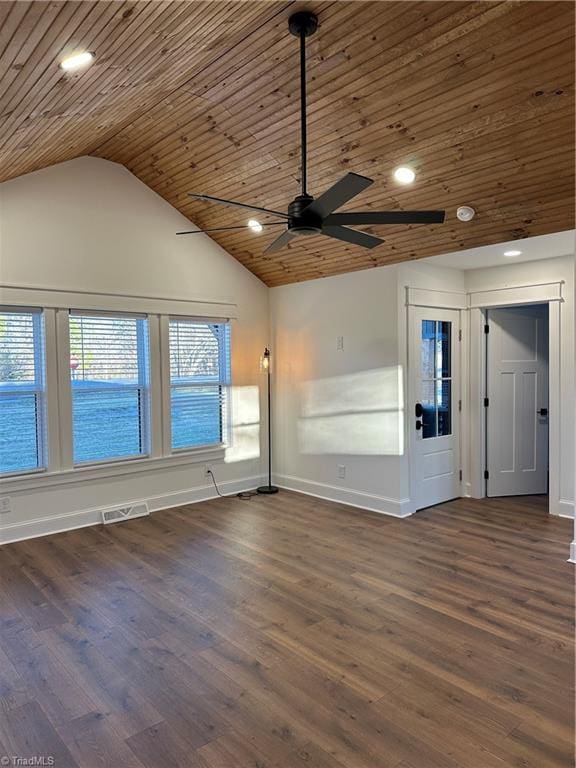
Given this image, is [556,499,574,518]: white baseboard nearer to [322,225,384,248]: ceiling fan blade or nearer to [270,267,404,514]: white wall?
[270,267,404,514]: white wall

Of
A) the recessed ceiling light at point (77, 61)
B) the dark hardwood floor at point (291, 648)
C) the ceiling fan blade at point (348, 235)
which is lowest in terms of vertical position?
the dark hardwood floor at point (291, 648)

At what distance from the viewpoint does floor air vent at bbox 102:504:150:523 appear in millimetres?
5074

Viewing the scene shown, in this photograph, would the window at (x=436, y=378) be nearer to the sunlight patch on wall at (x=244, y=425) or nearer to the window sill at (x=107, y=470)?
the sunlight patch on wall at (x=244, y=425)

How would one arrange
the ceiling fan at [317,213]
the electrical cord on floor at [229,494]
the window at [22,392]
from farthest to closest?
the electrical cord on floor at [229,494]
the window at [22,392]
the ceiling fan at [317,213]

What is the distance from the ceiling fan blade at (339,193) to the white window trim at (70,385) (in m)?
3.04

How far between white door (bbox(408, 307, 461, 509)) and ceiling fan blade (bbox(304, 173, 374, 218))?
275 cm

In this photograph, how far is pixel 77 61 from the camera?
2.47 m

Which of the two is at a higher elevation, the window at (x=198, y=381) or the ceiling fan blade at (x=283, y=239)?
the ceiling fan blade at (x=283, y=239)

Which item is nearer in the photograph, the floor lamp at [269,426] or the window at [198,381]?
the window at [198,381]

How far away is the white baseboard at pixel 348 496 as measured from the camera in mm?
5125

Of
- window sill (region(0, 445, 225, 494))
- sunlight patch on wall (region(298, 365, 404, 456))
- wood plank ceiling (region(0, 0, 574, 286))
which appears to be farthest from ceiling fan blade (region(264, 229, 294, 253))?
window sill (region(0, 445, 225, 494))

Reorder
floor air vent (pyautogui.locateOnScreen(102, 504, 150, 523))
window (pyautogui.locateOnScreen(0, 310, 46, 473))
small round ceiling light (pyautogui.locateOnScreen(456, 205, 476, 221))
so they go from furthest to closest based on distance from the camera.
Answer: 1. floor air vent (pyautogui.locateOnScreen(102, 504, 150, 523))
2. window (pyautogui.locateOnScreen(0, 310, 46, 473))
3. small round ceiling light (pyautogui.locateOnScreen(456, 205, 476, 221))

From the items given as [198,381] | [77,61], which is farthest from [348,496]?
[77,61]

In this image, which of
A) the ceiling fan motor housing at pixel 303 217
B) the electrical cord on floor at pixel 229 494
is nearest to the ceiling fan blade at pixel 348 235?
the ceiling fan motor housing at pixel 303 217
